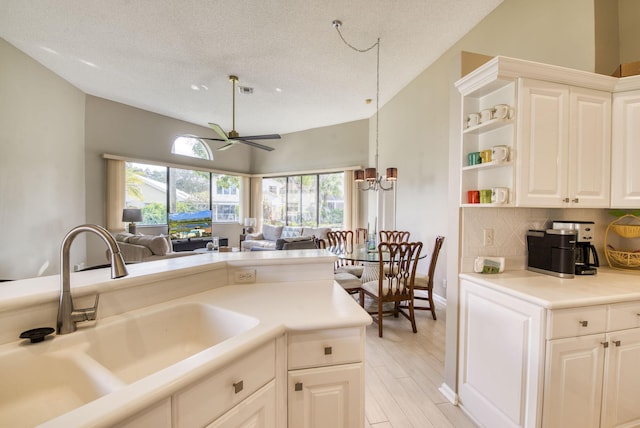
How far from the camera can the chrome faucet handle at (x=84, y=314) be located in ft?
3.20

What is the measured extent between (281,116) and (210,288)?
539 centimetres

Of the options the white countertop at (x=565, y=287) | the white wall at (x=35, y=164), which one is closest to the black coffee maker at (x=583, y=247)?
the white countertop at (x=565, y=287)

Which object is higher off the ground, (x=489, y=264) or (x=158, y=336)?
(x=489, y=264)

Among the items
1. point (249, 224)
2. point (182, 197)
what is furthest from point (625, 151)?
point (182, 197)

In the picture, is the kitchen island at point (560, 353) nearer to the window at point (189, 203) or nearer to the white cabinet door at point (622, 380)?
the white cabinet door at point (622, 380)

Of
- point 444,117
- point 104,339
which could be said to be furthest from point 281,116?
point 104,339

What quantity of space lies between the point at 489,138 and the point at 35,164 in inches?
214

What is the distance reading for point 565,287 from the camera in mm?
1577

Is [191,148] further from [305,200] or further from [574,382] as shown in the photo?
[574,382]

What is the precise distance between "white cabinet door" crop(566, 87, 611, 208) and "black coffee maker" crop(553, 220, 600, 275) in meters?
0.14

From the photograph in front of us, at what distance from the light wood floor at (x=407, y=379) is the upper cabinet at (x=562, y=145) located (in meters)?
1.49

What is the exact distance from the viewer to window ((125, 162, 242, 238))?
5984 mm

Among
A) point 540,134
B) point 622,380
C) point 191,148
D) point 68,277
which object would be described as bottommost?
point 622,380

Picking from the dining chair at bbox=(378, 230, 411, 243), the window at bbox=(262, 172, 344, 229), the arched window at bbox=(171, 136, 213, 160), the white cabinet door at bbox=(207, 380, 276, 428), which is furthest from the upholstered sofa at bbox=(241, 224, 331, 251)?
the white cabinet door at bbox=(207, 380, 276, 428)
